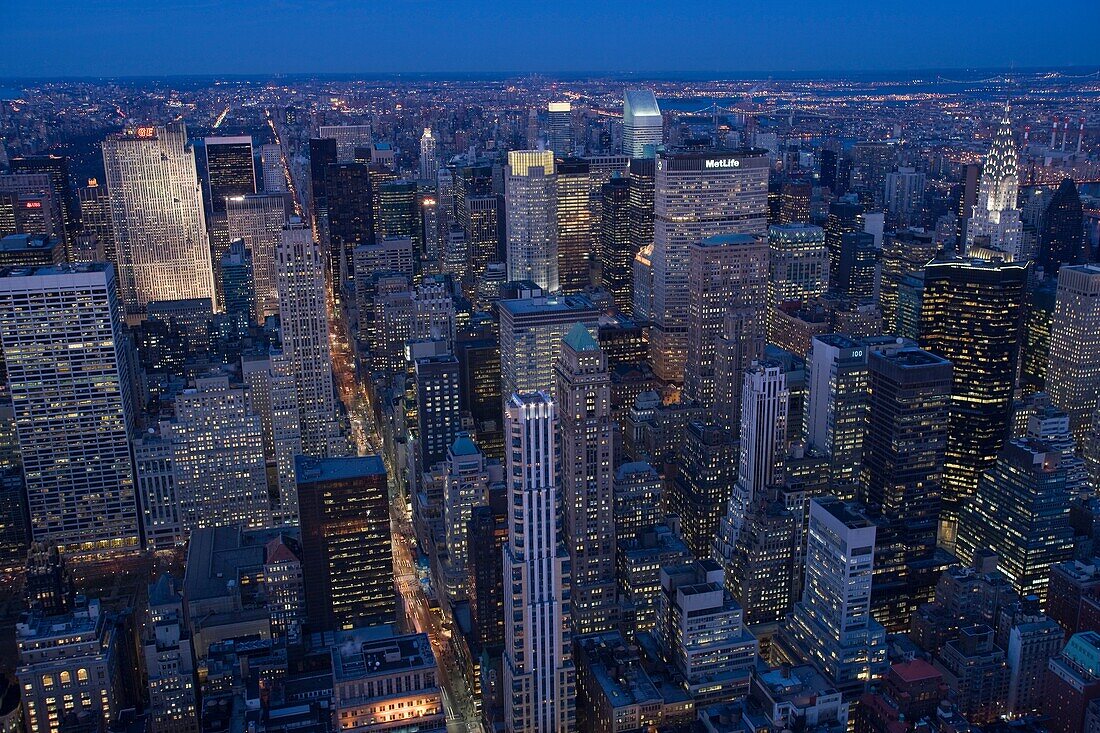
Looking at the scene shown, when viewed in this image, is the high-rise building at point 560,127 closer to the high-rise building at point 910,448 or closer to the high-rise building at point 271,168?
the high-rise building at point 271,168

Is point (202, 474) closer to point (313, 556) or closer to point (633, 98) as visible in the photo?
point (313, 556)

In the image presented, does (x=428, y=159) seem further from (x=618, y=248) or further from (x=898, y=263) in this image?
(x=898, y=263)

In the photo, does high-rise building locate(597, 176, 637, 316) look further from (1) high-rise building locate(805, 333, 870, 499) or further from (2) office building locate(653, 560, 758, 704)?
(2) office building locate(653, 560, 758, 704)

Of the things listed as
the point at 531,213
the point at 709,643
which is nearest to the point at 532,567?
the point at 709,643

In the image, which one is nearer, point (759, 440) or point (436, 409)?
point (759, 440)

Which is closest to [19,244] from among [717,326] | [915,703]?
[717,326]

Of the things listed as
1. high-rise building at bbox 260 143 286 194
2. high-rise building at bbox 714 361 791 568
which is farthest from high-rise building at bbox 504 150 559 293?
high-rise building at bbox 714 361 791 568
